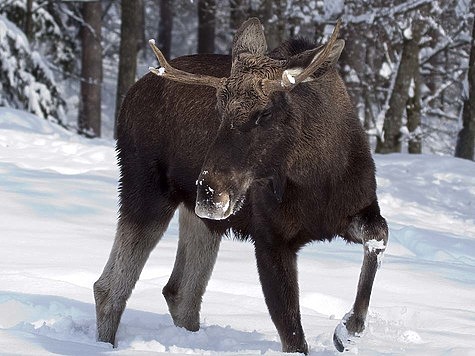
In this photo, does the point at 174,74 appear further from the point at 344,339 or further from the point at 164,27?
the point at 164,27

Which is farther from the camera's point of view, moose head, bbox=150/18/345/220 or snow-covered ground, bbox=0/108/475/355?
snow-covered ground, bbox=0/108/475/355

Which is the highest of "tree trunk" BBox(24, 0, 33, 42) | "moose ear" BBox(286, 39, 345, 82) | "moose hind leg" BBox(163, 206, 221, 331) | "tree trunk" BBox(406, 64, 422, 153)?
"moose ear" BBox(286, 39, 345, 82)

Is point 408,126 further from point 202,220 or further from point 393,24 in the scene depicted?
point 202,220

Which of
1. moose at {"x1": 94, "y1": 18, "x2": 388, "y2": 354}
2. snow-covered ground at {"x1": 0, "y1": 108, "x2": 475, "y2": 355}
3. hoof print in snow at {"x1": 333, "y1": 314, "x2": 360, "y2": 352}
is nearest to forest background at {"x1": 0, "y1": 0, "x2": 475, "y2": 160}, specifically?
snow-covered ground at {"x1": 0, "y1": 108, "x2": 475, "y2": 355}

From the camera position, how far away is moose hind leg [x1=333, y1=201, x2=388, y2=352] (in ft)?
17.7

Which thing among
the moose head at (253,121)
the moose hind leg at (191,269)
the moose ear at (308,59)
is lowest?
the moose hind leg at (191,269)

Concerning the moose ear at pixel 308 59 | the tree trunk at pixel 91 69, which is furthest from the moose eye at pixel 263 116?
the tree trunk at pixel 91 69

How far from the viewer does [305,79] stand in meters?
5.18

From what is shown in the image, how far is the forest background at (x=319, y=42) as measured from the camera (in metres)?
18.7

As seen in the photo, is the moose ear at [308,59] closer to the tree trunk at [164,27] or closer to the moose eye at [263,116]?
the moose eye at [263,116]

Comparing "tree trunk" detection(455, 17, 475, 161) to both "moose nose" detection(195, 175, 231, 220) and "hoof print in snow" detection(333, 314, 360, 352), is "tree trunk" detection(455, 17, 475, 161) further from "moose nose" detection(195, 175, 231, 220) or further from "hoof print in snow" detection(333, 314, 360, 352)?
"moose nose" detection(195, 175, 231, 220)

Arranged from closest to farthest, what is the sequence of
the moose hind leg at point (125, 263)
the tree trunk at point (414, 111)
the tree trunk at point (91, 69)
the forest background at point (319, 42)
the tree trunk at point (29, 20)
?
the moose hind leg at point (125, 263), the forest background at point (319, 42), the tree trunk at point (414, 111), the tree trunk at point (29, 20), the tree trunk at point (91, 69)

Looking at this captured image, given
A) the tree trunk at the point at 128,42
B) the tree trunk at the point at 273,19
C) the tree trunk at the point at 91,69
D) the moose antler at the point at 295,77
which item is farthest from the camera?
the tree trunk at the point at 91,69

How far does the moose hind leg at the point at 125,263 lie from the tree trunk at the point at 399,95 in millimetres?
13677
